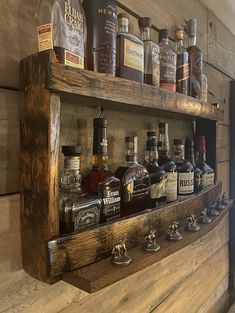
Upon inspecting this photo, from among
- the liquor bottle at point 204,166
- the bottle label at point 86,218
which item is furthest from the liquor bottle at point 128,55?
the liquor bottle at point 204,166

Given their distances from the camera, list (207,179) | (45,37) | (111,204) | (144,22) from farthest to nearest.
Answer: (207,179) < (144,22) < (111,204) < (45,37)

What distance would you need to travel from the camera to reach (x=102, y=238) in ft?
1.94

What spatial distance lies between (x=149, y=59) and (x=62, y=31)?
0.31m

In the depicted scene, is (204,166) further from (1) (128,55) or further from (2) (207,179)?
(1) (128,55)

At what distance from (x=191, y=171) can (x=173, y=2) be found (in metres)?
0.68

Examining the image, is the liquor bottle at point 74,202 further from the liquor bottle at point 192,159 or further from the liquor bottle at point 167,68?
the liquor bottle at point 192,159

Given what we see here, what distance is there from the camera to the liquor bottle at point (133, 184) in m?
0.72

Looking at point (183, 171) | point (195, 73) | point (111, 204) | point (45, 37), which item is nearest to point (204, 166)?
point (183, 171)

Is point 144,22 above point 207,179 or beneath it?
above

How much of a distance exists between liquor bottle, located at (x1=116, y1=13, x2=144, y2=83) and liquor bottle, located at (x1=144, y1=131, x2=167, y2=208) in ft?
0.61

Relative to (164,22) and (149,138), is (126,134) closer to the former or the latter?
(149,138)

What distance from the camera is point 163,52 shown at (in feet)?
2.78

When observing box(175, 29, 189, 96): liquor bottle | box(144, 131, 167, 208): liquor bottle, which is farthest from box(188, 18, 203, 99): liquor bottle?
box(144, 131, 167, 208): liquor bottle

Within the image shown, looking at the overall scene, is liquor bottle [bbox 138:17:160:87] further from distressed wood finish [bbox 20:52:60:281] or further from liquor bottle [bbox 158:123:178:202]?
distressed wood finish [bbox 20:52:60:281]
